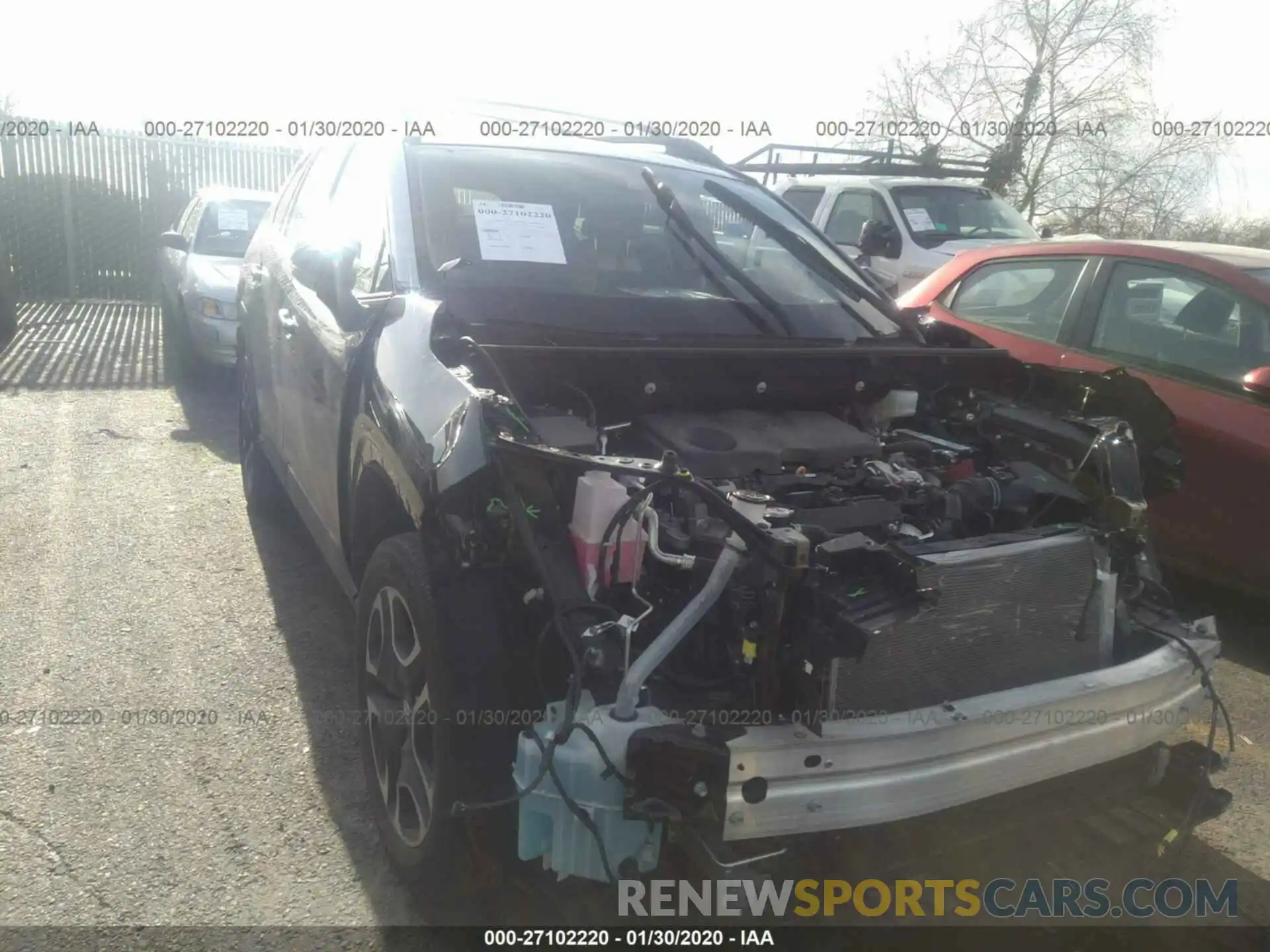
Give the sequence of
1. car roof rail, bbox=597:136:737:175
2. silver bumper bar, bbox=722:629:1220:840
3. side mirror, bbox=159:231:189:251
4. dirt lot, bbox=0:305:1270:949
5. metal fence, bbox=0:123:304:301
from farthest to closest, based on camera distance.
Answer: metal fence, bbox=0:123:304:301 → side mirror, bbox=159:231:189:251 → car roof rail, bbox=597:136:737:175 → dirt lot, bbox=0:305:1270:949 → silver bumper bar, bbox=722:629:1220:840

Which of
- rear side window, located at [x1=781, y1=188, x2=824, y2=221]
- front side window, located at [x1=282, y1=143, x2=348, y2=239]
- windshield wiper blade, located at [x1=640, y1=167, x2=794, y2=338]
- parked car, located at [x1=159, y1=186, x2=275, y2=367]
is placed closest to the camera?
windshield wiper blade, located at [x1=640, y1=167, x2=794, y2=338]

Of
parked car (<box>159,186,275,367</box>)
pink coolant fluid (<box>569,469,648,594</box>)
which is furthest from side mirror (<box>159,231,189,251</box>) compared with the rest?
pink coolant fluid (<box>569,469,648,594</box>)

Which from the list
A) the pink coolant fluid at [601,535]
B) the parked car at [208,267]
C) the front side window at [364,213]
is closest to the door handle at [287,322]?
the front side window at [364,213]

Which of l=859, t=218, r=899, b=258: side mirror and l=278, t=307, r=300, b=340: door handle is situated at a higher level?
l=859, t=218, r=899, b=258: side mirror

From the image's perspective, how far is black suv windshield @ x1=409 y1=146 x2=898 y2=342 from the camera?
124 inches

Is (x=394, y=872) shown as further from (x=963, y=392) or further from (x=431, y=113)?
(x=431, y=113)

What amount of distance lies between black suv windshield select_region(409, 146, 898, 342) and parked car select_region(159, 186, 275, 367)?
447cm

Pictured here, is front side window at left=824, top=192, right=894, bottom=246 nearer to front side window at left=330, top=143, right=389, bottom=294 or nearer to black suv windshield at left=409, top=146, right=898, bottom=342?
black suv windshield at left=409, top=146, right=898, bottom=342

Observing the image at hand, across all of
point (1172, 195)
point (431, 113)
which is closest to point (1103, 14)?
point (1172, 195)

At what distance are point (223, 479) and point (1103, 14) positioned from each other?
47.7ft

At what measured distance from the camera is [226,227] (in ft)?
30.7

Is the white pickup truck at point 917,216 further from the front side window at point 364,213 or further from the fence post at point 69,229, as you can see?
the fence post at point 69,229

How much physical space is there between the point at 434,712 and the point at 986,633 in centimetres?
127

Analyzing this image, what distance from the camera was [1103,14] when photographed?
1507 cm
